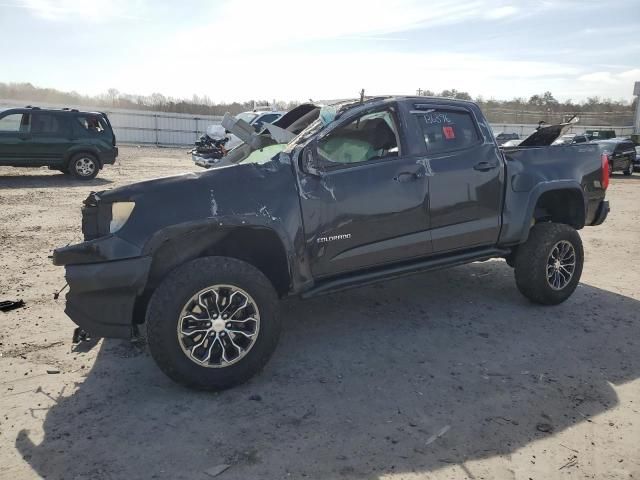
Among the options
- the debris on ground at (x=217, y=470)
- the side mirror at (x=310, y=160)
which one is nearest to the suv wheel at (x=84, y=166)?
the side mirror at (x=310, y=160)

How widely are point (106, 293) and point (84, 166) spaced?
12.4 metres

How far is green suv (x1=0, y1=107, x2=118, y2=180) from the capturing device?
13.5 meters

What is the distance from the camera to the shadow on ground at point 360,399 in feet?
9.61

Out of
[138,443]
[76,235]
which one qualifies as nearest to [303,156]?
[138,443]

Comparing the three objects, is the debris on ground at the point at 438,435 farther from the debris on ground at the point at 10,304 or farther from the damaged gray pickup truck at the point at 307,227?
the debris on ground at the point at 10,304

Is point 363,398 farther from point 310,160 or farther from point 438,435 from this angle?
point 310,160

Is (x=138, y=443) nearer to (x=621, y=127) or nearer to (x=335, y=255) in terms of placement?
(x=335, y=255)

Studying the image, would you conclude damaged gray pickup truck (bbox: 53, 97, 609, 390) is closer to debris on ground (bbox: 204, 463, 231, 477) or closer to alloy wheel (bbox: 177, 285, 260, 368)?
alloy wheel (bbox: 177, 285, 260, 368)

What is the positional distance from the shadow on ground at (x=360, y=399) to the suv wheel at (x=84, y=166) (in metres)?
11.3

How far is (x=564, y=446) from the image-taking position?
307 cm

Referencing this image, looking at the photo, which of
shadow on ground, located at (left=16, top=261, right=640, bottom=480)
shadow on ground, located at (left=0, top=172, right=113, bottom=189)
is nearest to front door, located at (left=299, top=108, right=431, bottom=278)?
shadow on ground, located at (left=16, top=261, right=640, bottom=480)

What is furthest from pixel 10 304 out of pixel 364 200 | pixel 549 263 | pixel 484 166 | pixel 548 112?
pixel 548 112

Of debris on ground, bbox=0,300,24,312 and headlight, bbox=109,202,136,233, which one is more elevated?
headlight, bbox=109,202,136,233

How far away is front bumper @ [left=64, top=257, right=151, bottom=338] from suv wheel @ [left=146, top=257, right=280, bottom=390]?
0.55ft
